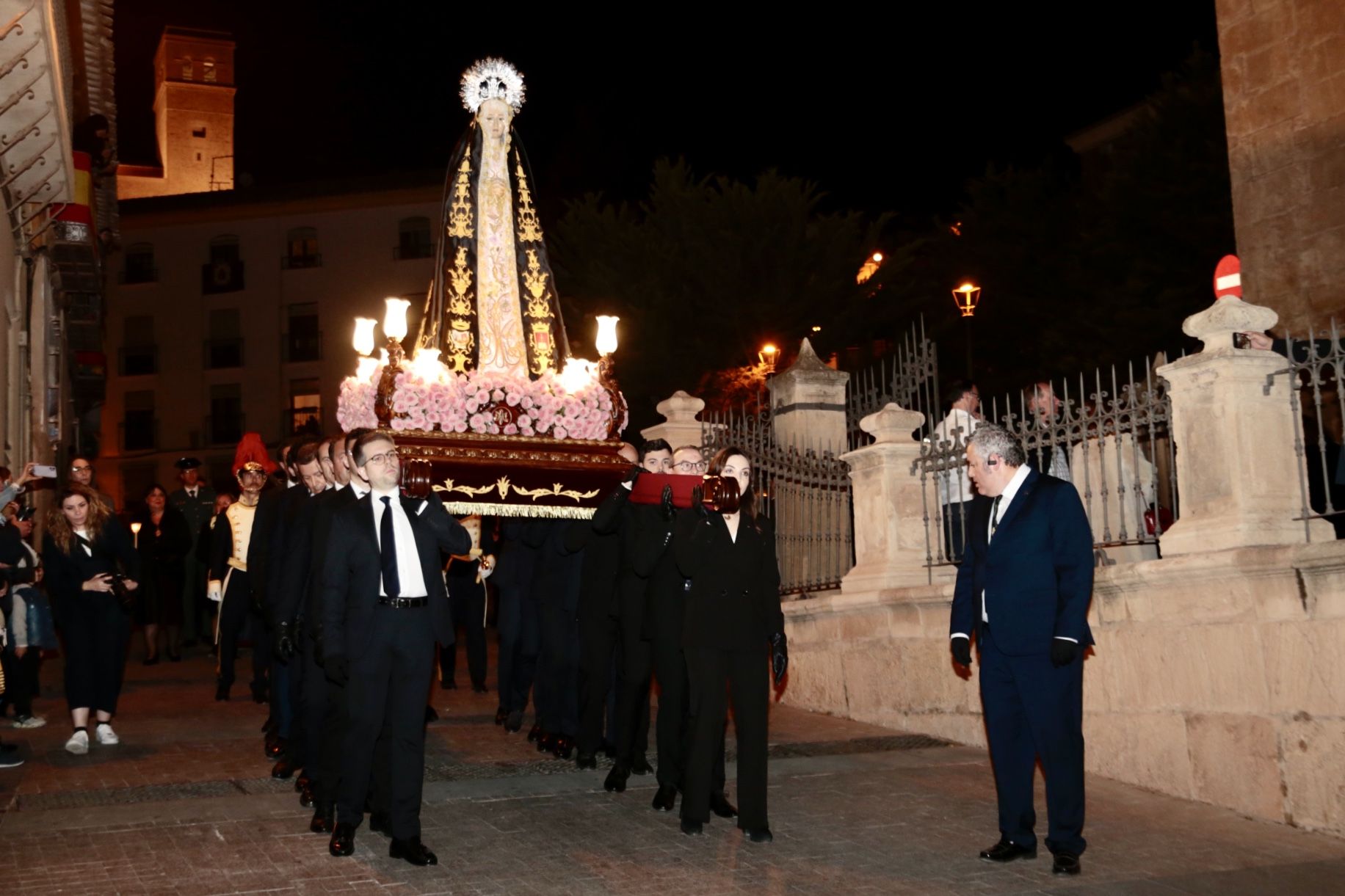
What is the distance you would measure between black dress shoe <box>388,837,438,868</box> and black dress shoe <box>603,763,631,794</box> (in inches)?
68.0

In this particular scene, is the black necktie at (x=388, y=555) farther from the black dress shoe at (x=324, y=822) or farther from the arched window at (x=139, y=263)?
the arched window at (x=139, y=263)

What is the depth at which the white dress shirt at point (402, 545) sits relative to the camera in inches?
258

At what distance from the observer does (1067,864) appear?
6.28 m

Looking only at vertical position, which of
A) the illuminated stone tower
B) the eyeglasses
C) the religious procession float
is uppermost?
the illuminated stone tower

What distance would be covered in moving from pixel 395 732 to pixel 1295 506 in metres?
4.80

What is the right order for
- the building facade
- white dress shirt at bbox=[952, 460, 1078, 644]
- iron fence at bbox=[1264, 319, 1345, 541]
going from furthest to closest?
the building facade, iron fence at bbox=[1264, 319, 1345, 541], white dress shirt at bbox=[952, 460, 1078, 644]

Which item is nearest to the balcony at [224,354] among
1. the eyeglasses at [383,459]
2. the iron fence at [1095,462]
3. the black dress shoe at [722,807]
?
the iron fence at [1095,462]

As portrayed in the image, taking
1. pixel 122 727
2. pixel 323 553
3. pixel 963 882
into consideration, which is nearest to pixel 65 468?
pixel 122 727

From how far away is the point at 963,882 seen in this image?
6.12 metres

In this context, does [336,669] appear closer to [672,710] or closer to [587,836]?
[587,836]

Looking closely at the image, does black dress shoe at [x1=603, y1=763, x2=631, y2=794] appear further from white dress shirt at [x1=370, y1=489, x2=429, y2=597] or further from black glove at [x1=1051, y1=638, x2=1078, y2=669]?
black glove at [x1=1051, y1=638, x2=1078, y2=669]

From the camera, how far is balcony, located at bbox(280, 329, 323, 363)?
169 feet

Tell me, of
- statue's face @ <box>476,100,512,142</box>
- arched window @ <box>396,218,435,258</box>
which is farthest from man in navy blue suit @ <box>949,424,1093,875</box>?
arched window @ <box>396,218,435,258</box>

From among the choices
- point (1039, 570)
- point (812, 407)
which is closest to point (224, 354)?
point (812, 407)
